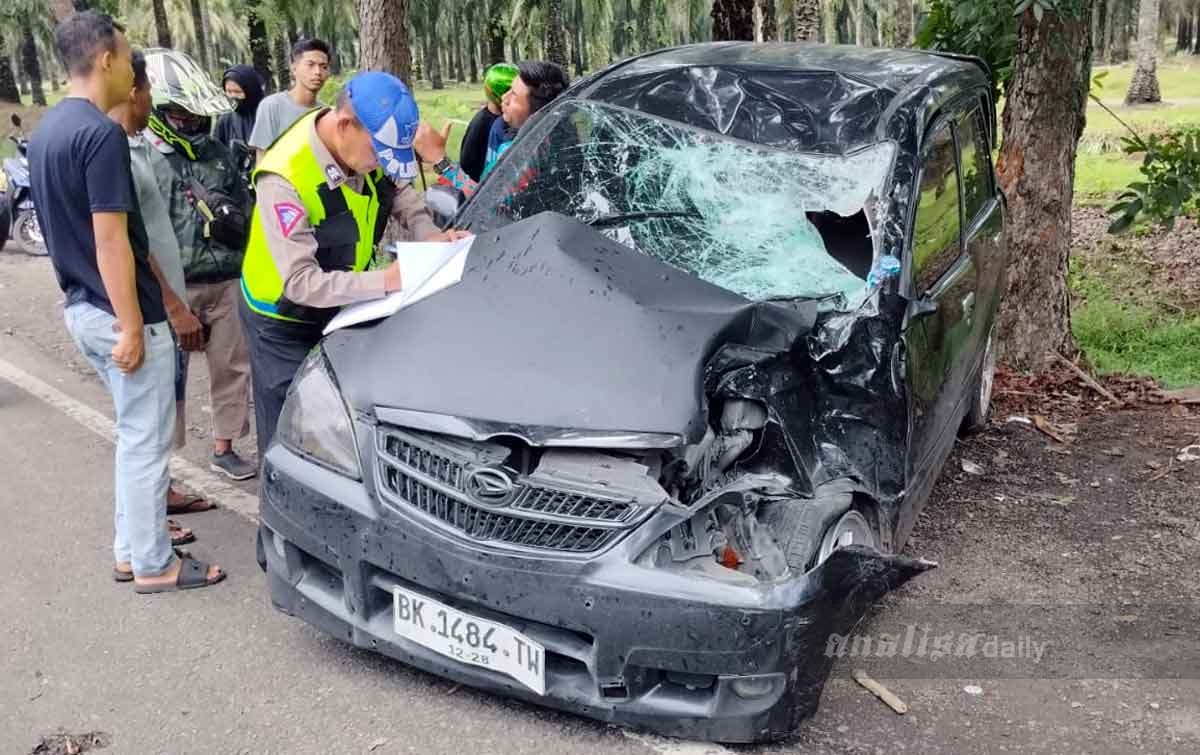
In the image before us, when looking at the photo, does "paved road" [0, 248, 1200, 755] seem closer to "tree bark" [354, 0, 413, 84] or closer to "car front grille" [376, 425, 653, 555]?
"car front grille" [376, 425, 653, 555]

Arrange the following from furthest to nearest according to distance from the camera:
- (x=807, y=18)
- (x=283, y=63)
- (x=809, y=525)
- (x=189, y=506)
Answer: (x=283, y=63) < (x=807, y=18) < (x=189, y=506) < (x=809, y=525)

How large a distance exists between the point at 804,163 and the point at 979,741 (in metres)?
2.02

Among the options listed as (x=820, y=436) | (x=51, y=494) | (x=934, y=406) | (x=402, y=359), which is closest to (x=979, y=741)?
(x=820, y=436)

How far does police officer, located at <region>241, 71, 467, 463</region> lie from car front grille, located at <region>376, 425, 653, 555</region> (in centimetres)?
72

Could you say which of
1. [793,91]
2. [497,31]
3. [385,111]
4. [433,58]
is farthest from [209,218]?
[433,58]

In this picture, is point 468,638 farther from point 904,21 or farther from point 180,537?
point 904,21

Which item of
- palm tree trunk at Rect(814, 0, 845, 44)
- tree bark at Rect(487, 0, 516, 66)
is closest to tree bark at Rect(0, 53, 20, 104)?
tree bark at Rect(487, 0, 516, 66)

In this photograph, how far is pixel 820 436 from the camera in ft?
10.7

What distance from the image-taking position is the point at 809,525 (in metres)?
2.97

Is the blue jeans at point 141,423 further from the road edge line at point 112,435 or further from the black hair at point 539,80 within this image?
the black hair at point 539,80

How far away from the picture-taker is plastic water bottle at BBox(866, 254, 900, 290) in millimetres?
3494

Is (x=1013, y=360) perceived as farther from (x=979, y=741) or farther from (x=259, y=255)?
(x=259, y=255)

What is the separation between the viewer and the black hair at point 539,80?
5832mm

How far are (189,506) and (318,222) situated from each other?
1.61m
